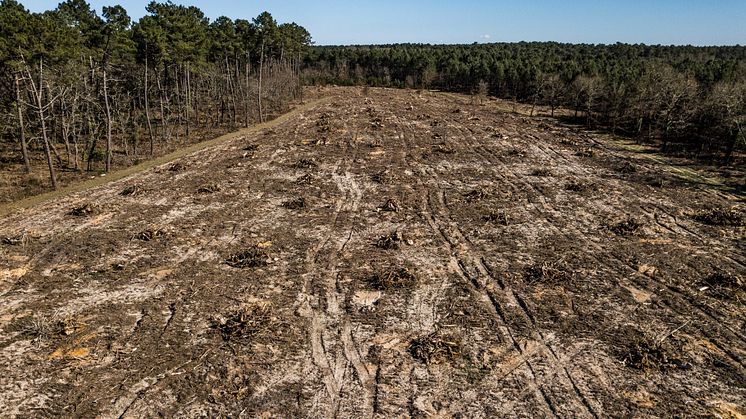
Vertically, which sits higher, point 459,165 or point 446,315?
point 459,165

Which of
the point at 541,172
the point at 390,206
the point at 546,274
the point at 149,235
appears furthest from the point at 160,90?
the point at 546,274

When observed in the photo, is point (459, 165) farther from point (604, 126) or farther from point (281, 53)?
point (281, 53)

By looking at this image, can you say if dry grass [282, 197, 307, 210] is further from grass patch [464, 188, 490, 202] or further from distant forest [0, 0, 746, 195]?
distant forest [0, 0, 746, 195]

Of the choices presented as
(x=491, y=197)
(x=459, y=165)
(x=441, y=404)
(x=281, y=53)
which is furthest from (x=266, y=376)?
(x=281, y=53)

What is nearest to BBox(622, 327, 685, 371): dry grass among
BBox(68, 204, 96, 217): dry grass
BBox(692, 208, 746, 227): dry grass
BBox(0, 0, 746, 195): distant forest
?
BBox(692, 208, 746, 227): dry grass

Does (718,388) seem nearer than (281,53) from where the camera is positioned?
Yes

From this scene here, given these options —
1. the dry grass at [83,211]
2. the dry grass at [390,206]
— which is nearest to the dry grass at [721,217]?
the dry grass at [390,206]
